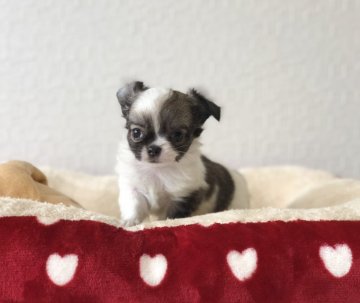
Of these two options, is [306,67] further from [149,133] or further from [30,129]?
[30,129]

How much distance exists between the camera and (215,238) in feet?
3.86

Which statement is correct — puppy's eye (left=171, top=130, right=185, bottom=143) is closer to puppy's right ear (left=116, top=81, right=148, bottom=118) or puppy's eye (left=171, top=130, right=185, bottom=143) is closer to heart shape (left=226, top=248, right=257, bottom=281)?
puppy's right ear (left=116, top=81, right=148, bottom=118)

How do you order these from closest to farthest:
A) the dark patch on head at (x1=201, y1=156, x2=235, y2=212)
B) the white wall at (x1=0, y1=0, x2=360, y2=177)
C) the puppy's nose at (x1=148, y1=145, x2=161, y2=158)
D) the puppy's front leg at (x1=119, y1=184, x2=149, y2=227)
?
the puppy's nose at (x1=148, y1=145, x2=161, y2=158), the puppy's front leg at (x1=119, y1=184, x2=149, y2=227), the dark patch on head at (x1=201, y1=156, x2=235, y2=212), the white wall at (x1=0, y1=0, x2=360, y2=177)

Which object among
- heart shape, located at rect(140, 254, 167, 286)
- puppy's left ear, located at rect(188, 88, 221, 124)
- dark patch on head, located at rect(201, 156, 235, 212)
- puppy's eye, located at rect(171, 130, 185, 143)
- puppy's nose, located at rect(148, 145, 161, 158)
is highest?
puppy's left ear, located at rect(188, 88, 221, 124)

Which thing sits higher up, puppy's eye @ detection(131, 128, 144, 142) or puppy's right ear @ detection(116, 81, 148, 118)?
puppy's right ear @ detection(116, 81, 148, 118)

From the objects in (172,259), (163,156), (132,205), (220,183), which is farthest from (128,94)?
(172,259)

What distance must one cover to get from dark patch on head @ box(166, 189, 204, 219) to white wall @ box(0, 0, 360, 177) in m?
0.89

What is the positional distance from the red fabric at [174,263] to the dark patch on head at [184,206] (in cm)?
48

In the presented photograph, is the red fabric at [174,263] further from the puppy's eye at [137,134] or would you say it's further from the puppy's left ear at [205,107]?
the puppy's left ear at [205,107]

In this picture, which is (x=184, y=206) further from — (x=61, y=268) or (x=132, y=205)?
(x=61, y=268)

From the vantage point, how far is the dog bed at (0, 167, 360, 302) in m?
1.09

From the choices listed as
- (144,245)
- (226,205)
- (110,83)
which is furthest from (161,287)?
(110,83)

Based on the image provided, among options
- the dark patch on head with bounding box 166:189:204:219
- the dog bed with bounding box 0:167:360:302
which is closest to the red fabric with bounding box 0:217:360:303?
the dog bed with bounding box 0:167:360:302

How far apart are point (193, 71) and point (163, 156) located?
102cm
